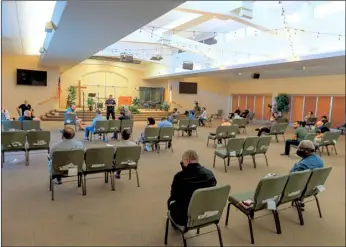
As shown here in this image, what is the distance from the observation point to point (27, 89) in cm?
1130

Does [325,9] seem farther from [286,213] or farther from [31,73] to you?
[31,73]

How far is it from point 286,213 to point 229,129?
3.94 meters

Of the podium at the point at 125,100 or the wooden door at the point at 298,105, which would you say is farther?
the podium at the point at 125,100

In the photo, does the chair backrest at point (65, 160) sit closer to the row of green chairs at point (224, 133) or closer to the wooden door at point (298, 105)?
the wooden door at point (298, 105)

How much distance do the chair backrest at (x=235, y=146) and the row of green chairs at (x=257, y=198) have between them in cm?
172

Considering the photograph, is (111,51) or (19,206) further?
(111,51)

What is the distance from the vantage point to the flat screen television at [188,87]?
16.4 m

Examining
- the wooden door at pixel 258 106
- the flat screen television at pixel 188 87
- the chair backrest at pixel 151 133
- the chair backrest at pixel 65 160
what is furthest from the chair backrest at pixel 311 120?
the flat screen television at pixel 188 87

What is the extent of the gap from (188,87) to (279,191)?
1418cm

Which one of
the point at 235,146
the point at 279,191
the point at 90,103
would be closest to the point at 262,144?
the point at 235,146

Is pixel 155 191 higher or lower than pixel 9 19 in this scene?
lower

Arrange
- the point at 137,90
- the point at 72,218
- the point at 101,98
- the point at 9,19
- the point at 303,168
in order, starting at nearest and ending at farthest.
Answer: the point at 72,218
the point at 303,168
the point at 9,19
the point at 101,98
the point at 137,90

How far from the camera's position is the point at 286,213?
2.97 meters

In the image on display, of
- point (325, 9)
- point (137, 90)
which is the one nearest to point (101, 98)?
point (137, 90)
